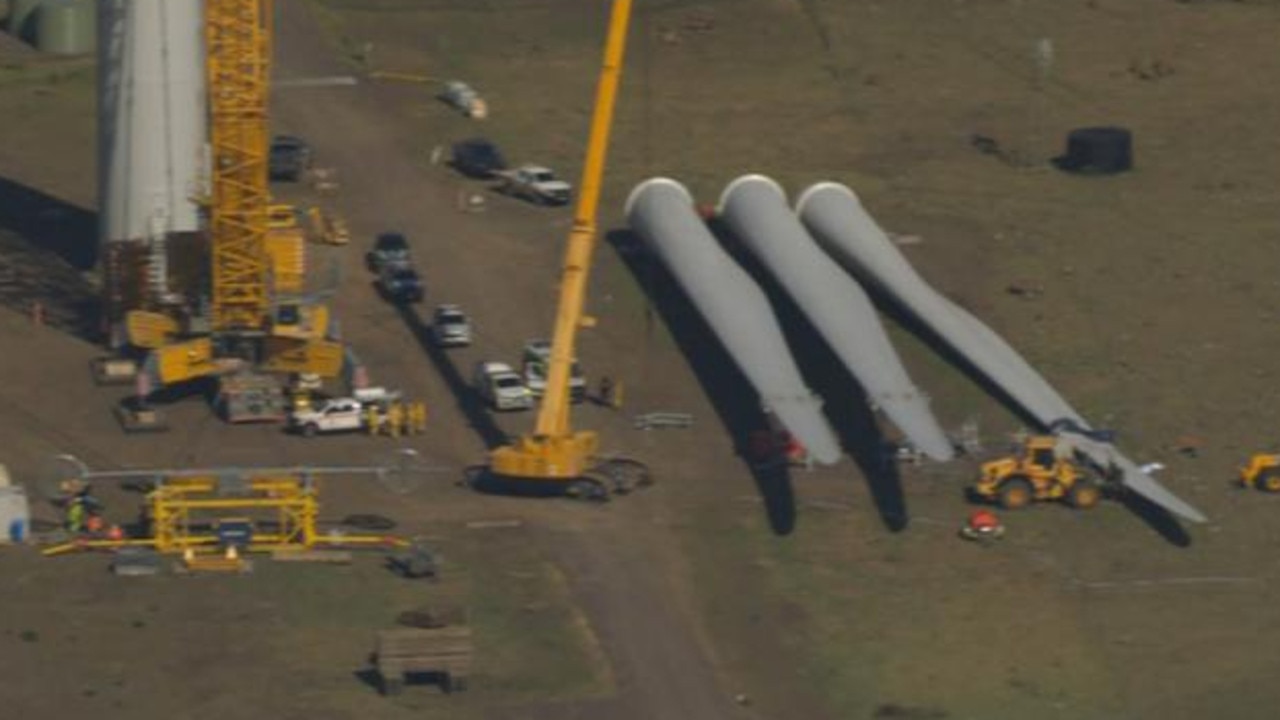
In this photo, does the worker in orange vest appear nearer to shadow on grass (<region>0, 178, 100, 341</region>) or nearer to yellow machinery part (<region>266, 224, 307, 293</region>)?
yellow machinery part (<region>266, 224, 307, 293</region>)

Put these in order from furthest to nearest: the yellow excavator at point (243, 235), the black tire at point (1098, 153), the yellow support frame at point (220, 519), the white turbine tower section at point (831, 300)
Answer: the black tire at point (1098, 153)
the yellow excavator at point (243, 235)
the white turbine tower section at point (831, 300)
the yellow support frame at point (220, 519)

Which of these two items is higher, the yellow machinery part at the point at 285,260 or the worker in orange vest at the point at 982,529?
Answer: the yellow machinery part at the point at 285,260

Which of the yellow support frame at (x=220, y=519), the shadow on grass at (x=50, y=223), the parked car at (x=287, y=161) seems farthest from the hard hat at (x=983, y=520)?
the parked car at (x=287, y=161)

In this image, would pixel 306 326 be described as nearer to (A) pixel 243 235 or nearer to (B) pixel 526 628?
(A) pixel 243 235

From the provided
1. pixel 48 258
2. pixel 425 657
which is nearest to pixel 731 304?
pixel 48 258

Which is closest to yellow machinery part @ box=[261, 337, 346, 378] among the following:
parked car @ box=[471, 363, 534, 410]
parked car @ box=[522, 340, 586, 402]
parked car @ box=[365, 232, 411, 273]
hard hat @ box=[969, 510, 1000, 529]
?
parked car @ box=[471, 363, 534, 410]

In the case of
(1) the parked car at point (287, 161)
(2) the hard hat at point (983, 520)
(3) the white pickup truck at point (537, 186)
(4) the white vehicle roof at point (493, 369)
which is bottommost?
(2) the hard hat at point (983, 520)

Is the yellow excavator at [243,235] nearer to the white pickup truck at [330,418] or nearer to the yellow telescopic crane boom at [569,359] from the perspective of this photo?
the white pickup truck at [330,418]

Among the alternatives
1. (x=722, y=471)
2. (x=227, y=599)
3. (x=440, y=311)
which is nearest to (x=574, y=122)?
(x=440, y=311)
